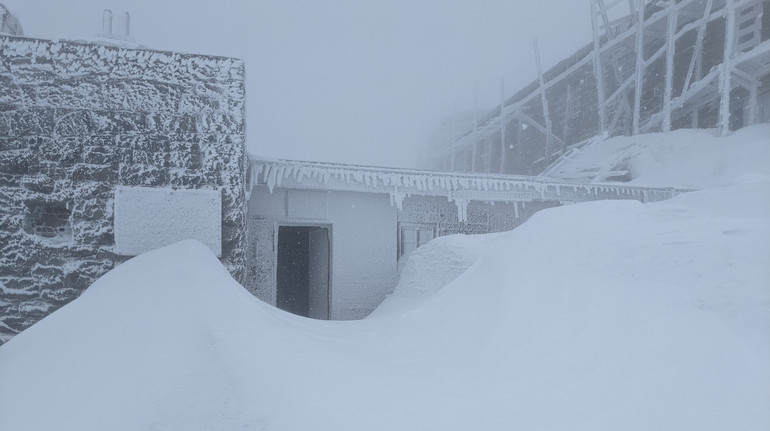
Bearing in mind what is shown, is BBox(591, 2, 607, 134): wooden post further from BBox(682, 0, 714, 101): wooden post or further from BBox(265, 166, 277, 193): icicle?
BBox(265, 166, 277, 193): icicle

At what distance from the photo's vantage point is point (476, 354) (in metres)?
2.77

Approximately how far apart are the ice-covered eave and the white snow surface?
4.07 m

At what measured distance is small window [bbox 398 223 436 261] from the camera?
319 inches

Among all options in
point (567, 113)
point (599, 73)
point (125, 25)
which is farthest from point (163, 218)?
point (567, 113)

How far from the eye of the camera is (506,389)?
7.45 ft

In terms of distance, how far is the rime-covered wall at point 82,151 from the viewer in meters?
4.26

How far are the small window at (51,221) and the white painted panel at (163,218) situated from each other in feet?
1.52

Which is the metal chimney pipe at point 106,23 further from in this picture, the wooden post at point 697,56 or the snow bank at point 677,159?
the wooden post at point 697,56

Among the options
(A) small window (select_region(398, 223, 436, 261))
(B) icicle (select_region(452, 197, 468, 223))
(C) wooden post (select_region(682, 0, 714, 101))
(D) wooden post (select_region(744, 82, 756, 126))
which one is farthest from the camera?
(C) wooden post (select_region(682, 0, 714, 101))

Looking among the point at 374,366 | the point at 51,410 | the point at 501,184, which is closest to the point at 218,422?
the point at 51,410

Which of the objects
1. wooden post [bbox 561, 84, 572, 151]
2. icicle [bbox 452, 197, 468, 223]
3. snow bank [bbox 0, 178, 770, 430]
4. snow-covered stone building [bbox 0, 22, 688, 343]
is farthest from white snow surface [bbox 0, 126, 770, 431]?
wooden post [bbox 561, 84, 572, 151]

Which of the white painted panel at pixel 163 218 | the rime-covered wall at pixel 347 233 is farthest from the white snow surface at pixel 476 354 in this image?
the rime-covered wall at pixel 347 233

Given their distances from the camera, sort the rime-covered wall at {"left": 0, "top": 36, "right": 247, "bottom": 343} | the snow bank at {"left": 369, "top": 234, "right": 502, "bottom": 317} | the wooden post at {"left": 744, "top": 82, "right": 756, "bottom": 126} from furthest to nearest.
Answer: the wooden post at {"left": 744, "top": 82, "right": 756, "bottom": 126}
the snow bank at {"left": 369, "top": 234, "right": 502, "bottom": 317}
the rime-covered wall at {"left": 0, "top": 36, "right": 247, "bottom": 343}

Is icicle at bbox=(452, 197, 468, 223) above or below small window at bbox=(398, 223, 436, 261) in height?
above
